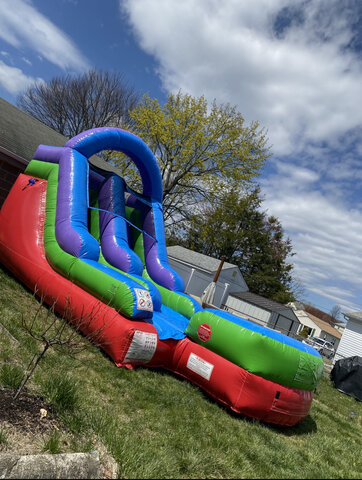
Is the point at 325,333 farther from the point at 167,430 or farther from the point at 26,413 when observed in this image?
the point at 26,413

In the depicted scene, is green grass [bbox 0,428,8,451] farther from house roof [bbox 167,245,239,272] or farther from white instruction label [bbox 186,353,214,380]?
house roof [bbox 167,245,239,272]

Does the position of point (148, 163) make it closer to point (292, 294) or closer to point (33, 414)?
point (33, 414)

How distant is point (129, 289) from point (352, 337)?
46.6 ft

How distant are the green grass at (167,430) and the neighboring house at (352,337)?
37.3 ft

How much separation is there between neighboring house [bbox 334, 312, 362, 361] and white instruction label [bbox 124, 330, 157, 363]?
44.4 feet

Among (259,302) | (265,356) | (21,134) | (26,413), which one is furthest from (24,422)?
(259,302)

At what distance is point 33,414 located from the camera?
8.42 ft

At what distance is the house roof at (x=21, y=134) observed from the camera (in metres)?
8.52

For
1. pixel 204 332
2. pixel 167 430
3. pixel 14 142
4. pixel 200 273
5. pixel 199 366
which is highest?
pixel 14 142

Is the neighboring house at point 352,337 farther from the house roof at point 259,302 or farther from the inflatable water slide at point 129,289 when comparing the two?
the inflatable water slide at point 129,289

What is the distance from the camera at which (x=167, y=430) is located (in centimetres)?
321

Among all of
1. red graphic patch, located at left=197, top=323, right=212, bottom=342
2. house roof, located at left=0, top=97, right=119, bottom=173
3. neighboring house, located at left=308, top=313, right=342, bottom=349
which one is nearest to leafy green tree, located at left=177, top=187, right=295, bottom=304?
neighboring house, located at left=308, top=313, right=342, bottom=349

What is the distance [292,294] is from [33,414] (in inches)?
1376

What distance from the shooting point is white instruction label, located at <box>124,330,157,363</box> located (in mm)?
4379
